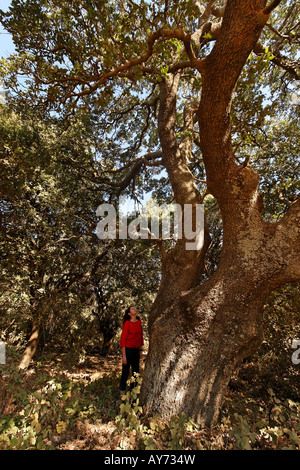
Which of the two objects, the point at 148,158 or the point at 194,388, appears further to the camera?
the point at 148,158

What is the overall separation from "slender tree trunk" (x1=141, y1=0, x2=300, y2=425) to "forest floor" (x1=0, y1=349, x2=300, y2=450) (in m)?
0.35

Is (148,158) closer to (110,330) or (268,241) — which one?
(268,241)

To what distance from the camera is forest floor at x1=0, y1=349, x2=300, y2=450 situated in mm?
1997

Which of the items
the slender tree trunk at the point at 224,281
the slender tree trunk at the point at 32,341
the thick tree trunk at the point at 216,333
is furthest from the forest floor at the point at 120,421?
the slender tree trunk at the point at 32,341

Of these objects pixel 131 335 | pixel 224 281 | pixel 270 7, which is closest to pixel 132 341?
pixel 131 335

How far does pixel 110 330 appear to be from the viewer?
26.6 feet

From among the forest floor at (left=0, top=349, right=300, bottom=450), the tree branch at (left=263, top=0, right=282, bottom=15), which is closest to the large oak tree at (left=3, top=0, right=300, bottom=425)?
the tree branch at (left=263, top=0, right=282, bottom=15)

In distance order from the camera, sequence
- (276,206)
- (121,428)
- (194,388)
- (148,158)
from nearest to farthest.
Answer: (121,428) → (194,388) → (276,206) → (148,158)

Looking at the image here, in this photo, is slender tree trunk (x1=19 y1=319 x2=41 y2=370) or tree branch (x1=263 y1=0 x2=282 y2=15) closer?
tree branch (x1=263 y1=0 x2=282 y2=15)

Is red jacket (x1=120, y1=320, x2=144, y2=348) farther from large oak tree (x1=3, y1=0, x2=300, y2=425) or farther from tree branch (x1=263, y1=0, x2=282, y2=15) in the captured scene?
tree branch (x1=263, y1=0, x2=282, y2=15)

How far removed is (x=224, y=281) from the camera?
301 centimetres

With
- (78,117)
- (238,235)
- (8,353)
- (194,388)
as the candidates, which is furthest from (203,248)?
(78,117)

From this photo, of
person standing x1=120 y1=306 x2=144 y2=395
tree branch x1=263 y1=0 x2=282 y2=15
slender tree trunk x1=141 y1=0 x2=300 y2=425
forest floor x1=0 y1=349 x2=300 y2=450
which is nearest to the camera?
forest floor x1=0 y1=349 x2=300 y2=450
